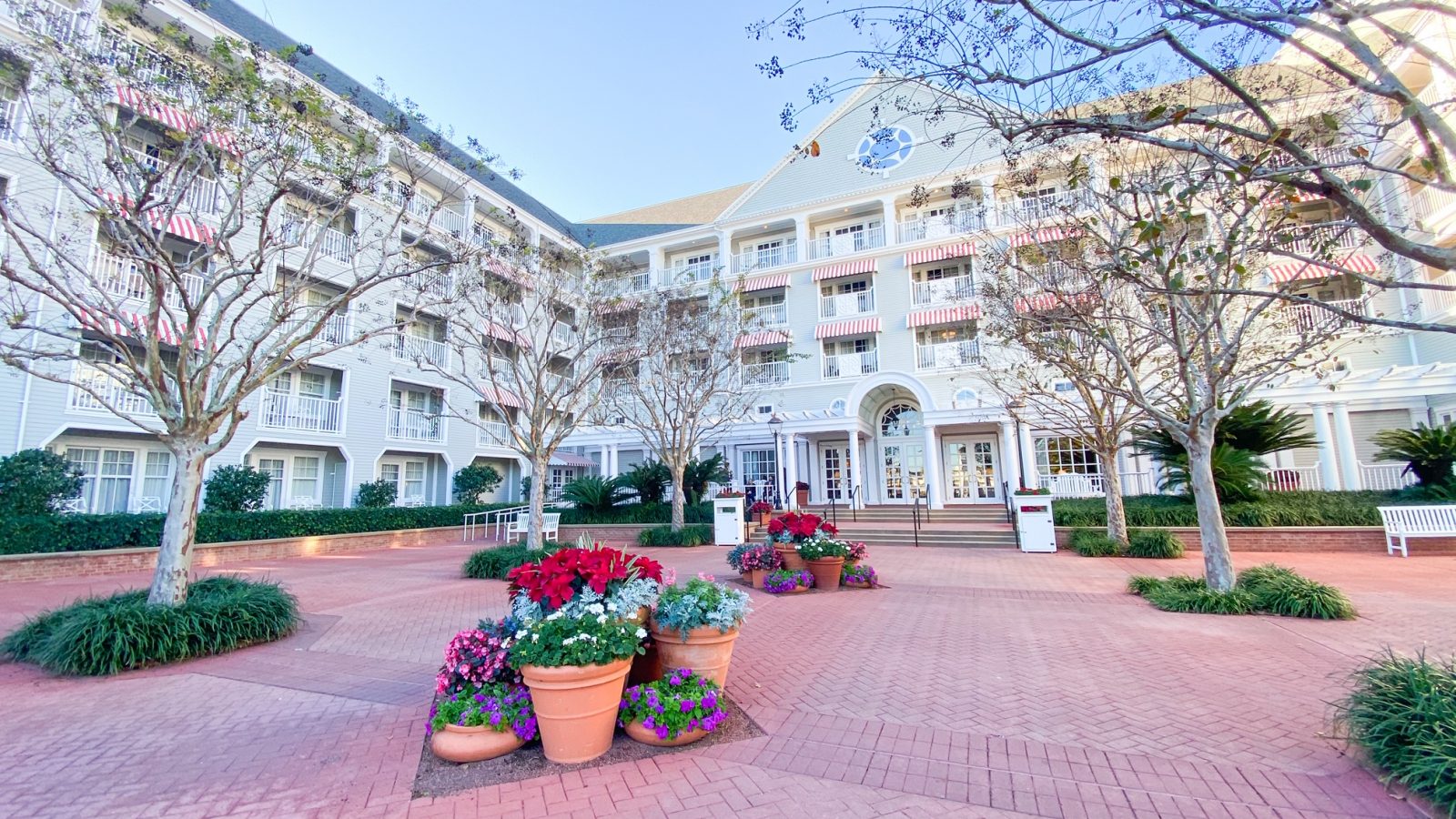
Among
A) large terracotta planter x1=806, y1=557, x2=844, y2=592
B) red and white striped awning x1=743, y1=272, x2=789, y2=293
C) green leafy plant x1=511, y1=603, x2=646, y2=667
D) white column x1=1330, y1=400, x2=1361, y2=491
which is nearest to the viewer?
green leafy plant x1=511, y1=603, x2=646, y2=667

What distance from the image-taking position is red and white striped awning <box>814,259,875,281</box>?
72.3 feet

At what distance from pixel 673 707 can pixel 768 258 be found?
22.0m

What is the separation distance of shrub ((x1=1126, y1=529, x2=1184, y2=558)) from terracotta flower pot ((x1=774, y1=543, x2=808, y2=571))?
772 centimetres

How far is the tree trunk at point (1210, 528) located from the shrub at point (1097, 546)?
16.0 ft

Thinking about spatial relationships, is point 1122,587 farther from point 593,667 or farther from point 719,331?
point 719,331

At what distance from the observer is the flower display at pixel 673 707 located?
3.84 meters

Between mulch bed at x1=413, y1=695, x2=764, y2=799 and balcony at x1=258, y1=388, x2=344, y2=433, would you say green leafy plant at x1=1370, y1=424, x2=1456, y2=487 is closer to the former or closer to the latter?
mulch bed at x1=413, y1=695, x2=764, y2=799

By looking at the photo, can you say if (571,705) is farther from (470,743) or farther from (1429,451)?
(1429,451)

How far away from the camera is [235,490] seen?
1514cm

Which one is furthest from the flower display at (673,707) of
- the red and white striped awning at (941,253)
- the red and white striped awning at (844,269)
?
A: the red and white striped awning at (844,269)

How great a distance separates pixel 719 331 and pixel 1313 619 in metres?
13.5

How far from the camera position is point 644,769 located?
3.55 metres

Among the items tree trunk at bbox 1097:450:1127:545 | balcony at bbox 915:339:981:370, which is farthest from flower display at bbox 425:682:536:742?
balcony at bbox 915:339:981:370

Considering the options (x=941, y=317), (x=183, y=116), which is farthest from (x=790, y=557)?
(x=941, y=317)
